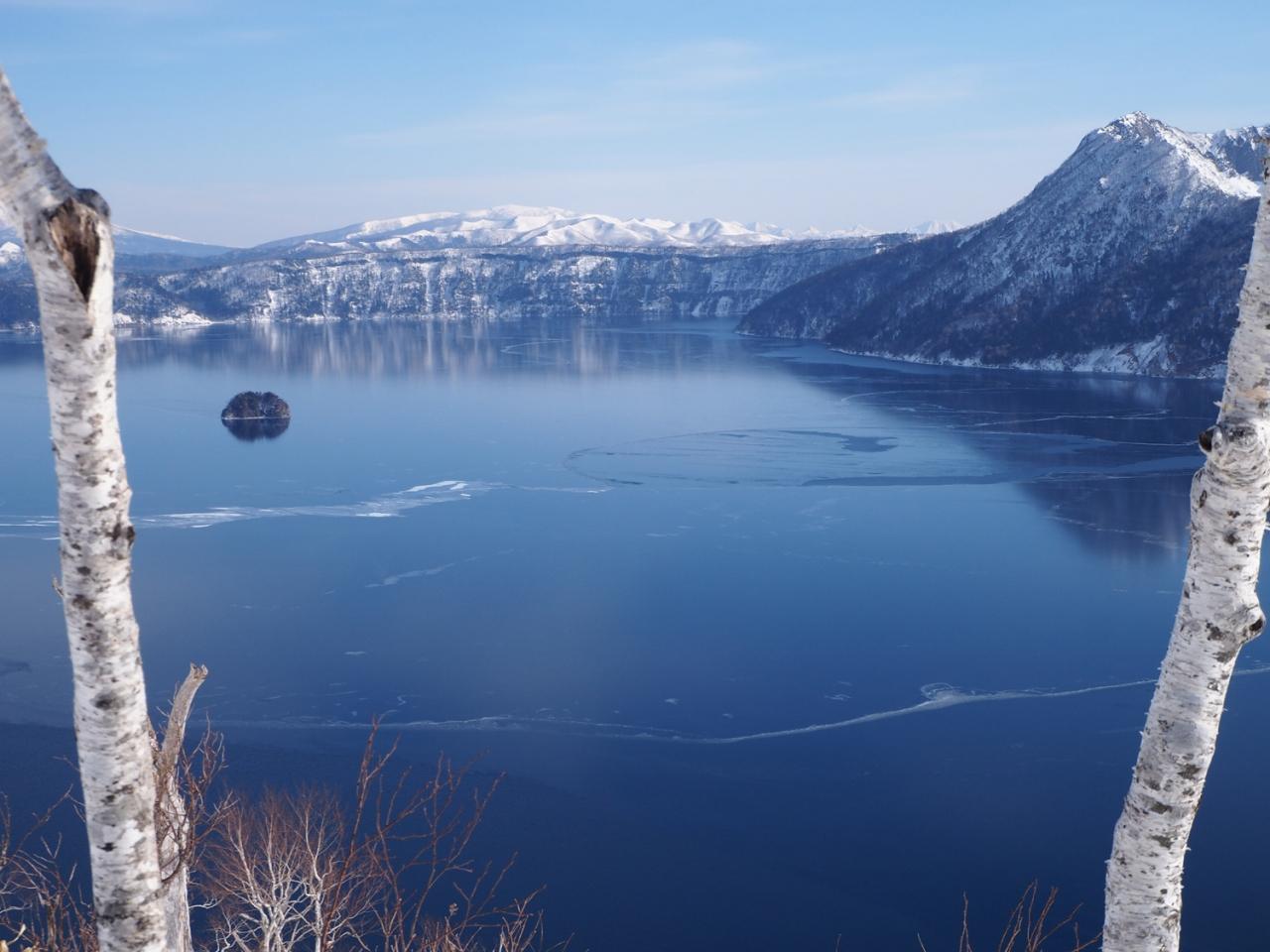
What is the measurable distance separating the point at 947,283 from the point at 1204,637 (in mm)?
60341

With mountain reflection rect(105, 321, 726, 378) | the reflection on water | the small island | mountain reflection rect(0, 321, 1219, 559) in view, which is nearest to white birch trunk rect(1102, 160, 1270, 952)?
mountain reflection rect(0, 321, 1219, 559)

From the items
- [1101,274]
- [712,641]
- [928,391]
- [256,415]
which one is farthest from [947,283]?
[712,641]

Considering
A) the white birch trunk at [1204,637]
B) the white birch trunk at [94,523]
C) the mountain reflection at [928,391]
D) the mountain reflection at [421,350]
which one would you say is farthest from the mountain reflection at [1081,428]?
the white birch trunk at [94,523]

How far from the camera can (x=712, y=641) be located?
13.7m

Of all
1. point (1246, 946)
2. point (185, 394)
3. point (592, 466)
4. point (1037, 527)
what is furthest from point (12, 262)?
point (1246, 946)

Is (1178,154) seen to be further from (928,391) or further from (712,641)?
(712,641)

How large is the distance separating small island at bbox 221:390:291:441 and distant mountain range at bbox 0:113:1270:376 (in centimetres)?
3042

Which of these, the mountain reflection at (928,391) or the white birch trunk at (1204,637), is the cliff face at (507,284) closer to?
the mountain reflection at (928,391)

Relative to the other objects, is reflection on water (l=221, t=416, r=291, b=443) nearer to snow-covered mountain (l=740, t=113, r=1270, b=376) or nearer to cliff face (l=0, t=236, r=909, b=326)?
snow-covered mountain (l=740, t=113, r=1270, b=376)

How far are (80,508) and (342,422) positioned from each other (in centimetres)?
3131

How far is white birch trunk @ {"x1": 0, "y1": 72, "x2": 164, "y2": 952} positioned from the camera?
1760 mm

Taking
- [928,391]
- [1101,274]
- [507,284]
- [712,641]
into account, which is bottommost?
[712,641]

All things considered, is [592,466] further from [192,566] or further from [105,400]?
[105,400]

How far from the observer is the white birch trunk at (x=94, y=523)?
1760 millimetres
